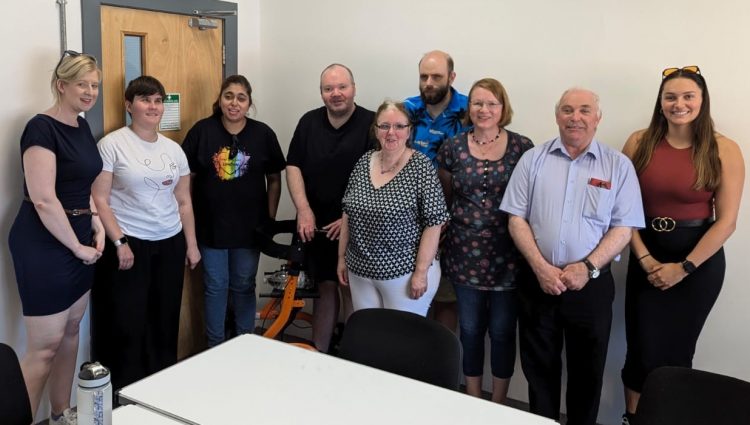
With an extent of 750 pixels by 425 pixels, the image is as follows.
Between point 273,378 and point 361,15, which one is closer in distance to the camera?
point 273,378

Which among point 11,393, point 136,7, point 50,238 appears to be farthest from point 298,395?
point 136,7

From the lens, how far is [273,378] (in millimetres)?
2080

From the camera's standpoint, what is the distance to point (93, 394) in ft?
5.12

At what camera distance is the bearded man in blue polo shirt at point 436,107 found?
11.0 feet

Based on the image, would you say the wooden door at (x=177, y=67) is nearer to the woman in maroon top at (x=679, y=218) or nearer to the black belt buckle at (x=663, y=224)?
the woman in maroon top at (x=679, y=218)

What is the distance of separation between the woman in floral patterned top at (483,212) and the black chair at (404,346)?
80cm

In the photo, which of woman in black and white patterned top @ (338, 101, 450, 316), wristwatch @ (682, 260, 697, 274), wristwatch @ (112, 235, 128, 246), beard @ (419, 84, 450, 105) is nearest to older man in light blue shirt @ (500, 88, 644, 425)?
wristwatch @ (682, 260, 697, 274)

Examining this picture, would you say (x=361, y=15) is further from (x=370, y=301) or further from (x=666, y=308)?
(x=666, y=308)

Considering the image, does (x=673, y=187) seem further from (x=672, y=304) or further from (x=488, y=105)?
(x=488, y=105)

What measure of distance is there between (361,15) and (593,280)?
7.04ft

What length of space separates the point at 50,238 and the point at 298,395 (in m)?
1.42

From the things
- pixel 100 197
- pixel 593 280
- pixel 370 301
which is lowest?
pixel 370 301

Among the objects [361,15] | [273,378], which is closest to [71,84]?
[273,378]

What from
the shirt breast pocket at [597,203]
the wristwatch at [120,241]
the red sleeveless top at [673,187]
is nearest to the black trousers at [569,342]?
the shirt breast pocket at [597,203]
